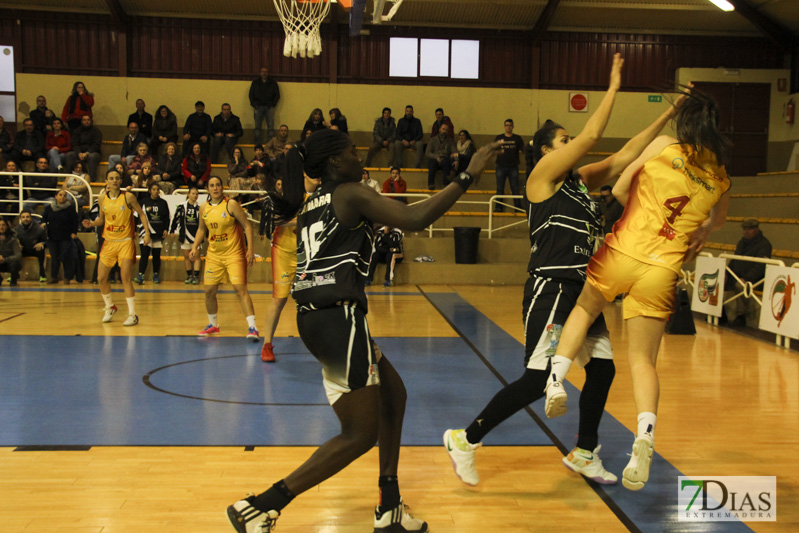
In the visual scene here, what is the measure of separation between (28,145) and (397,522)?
17049mm

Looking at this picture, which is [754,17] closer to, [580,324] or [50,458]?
[580,324]

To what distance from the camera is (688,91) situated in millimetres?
3523

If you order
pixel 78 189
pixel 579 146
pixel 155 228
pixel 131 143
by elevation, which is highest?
pixel 131 143

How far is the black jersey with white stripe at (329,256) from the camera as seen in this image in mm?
3182

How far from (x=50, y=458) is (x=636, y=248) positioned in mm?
3528

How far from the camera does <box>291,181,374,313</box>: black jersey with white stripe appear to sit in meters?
3.18

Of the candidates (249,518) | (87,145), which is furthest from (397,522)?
(87,145)

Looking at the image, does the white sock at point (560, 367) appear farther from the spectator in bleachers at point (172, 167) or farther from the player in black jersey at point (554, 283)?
the spectator in bleachers at point (172, 167)

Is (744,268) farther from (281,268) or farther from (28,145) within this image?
(28,145)

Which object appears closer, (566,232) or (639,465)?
(639,465)

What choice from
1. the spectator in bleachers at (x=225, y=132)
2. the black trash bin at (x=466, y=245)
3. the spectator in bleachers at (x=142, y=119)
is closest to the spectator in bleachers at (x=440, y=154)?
the black trash bin at (x=466, y=245)

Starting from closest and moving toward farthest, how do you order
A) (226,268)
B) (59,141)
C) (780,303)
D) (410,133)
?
(226,268) → (780,303) → (59,141) → (410,133)

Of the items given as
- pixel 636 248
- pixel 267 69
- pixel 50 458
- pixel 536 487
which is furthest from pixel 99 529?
pixel 267 69

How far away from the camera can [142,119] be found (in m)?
18.7
